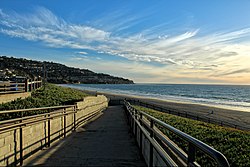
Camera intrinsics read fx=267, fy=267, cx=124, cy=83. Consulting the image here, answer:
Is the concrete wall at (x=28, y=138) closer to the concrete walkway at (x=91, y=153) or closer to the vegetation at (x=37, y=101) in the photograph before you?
the concrete walkway at (x=91, y=153)

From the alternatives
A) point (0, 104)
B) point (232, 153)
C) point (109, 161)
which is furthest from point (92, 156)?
point (0, 104)

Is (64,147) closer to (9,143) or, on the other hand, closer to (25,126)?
Answer: (25,126)

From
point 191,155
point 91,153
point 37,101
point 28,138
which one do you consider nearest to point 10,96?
point 37,101

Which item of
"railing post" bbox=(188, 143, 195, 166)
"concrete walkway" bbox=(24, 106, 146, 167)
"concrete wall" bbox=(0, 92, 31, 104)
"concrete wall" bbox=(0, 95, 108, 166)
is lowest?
"concrete walkway" bbox=(24, 106, 146, 167)

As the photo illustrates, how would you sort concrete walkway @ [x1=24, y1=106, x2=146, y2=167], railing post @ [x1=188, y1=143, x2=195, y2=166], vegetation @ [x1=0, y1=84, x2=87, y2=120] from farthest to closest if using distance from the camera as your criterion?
vegetation @ [x1=0, y1=84, x2=87, y2=120], concrete walkway @ [x1=24, y1=106, x2=146, y2=167], railing post @ [x1=188, y1=143, x2=195, y2=166]

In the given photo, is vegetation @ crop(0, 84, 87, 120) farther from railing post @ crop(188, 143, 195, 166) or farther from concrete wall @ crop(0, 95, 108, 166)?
railing post @ crop(188, 143, 195, 166)

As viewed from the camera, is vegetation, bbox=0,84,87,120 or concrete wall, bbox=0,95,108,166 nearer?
concrete wall, bbox=0,95,108,166

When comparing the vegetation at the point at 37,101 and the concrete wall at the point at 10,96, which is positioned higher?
the concrete wall at the point at 10,96

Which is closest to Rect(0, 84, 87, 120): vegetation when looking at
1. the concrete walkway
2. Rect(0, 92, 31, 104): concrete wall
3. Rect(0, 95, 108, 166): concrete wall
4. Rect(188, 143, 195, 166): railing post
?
Rect(0, 92, 31, 104): concrete wall

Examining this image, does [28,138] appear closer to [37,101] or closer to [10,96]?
[10,96]

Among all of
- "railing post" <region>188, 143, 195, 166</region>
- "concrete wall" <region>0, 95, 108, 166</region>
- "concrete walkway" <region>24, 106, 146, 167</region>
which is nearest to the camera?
"railing post" <region>188, 143, 195, 166</region>

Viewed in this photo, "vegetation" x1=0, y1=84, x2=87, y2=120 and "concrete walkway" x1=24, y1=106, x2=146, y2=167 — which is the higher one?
"vegetation" x1=0, y1=84, x2=87, y2=120

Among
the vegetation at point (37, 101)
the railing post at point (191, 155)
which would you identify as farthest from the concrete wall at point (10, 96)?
the railing post at point (191, 155)

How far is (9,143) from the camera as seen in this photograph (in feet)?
20.5
